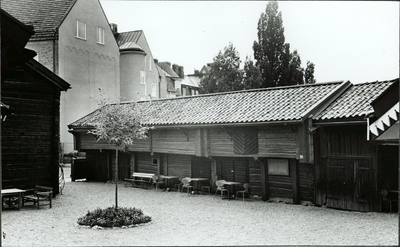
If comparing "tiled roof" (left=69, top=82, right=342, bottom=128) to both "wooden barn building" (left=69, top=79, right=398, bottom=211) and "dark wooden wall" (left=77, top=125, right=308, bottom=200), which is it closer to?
"wooden barn building" (left=69, top=79, right=398, bottom=211)

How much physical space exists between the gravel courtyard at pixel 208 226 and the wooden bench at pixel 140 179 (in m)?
4.16

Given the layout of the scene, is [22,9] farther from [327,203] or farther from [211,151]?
[327,203]

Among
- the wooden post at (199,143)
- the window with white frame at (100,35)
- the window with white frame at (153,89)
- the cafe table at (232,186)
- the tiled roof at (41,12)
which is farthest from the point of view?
the window with white frame at (153,89)

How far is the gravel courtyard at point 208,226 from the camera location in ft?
33.8

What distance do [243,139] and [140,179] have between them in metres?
8.45

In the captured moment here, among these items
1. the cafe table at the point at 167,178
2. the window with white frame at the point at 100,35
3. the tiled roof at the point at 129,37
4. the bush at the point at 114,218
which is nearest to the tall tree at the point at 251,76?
the tiled roof at the point at 129,37

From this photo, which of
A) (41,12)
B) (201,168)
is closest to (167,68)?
(41,12)

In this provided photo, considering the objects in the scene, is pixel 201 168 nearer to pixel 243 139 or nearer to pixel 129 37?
pixel 243 139

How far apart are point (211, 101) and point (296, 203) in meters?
7.47

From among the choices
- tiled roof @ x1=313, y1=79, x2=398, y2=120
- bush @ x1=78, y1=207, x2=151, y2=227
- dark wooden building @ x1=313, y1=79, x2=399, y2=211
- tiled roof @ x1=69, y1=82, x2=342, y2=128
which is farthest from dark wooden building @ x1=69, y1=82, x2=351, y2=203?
bush @ x1=78, y1=207, x2=151, y2=227

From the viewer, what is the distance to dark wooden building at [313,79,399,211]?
45.2 ft

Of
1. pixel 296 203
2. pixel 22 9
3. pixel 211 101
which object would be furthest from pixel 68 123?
pixel 296 203

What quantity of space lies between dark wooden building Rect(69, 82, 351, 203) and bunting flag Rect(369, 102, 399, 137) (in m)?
3.04

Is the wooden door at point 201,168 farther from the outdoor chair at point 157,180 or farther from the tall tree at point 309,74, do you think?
the tall tree at point 309,74
